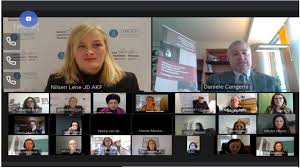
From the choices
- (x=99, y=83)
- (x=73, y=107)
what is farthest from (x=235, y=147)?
(x=73, y=107)

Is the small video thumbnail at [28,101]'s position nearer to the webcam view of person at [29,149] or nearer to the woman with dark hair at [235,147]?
the webcam view of person at [29,149]

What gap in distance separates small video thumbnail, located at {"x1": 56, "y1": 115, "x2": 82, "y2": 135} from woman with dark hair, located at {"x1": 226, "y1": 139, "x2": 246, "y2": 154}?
939 millimetres

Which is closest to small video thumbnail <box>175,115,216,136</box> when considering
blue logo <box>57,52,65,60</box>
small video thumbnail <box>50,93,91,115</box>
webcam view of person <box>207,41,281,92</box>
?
webcam view of person <box>207,41,281,92</box>

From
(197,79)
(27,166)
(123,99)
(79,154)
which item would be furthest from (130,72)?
(27,166)

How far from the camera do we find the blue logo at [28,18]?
297cm

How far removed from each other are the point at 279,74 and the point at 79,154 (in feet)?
4.43

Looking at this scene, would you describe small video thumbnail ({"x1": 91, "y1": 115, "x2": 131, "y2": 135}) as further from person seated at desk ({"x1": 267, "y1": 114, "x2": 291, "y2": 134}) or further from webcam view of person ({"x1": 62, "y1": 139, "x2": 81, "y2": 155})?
person seated at desk ({"x1": 267, "y1": 114, "x2": 291, "y2": 134})

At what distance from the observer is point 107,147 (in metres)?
3.00

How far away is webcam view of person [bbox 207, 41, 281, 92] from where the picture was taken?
299cm

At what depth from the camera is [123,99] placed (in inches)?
117

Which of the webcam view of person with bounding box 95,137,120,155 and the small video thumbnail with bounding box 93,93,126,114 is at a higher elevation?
the small video thumbnail with bounding box 93,93,126,114

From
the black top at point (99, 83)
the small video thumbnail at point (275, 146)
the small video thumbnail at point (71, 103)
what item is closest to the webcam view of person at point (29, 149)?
the small video thumbnail at point (71, 103)

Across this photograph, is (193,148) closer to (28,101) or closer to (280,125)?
(280,125)

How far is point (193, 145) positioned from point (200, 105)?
0.84 ft
